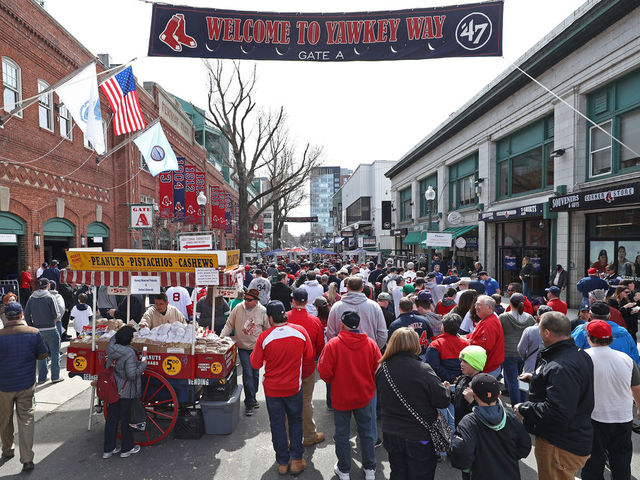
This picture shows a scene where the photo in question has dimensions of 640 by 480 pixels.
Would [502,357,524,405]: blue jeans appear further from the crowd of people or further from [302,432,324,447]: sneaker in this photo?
[302,432,324,447]: sneaker

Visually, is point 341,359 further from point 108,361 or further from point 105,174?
point 105,174

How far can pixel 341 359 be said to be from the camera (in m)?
4.12

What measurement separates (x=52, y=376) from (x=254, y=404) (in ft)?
14.2

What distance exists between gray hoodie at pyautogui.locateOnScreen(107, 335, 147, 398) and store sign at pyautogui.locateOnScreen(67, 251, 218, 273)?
119cm

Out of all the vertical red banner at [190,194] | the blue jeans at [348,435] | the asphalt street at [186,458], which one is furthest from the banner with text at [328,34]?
the vertical red banner at [190,194]

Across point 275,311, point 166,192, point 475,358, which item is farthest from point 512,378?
point 166,192

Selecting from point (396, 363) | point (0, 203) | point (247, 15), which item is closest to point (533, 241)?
point (247, 15)

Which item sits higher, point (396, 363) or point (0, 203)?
point (0, 203)

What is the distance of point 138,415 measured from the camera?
195 inches

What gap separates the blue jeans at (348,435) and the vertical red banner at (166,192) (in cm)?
2405

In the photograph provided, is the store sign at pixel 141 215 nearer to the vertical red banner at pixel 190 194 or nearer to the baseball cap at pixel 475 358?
the vertical red banner at pixel 190 194

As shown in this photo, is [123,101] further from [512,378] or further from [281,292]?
[512,378]

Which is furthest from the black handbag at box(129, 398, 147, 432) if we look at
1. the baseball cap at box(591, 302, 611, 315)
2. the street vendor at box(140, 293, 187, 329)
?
the baseball cap at box(591, 302, 611, 315)

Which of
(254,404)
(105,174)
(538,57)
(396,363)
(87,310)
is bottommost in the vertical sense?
(254,404)
